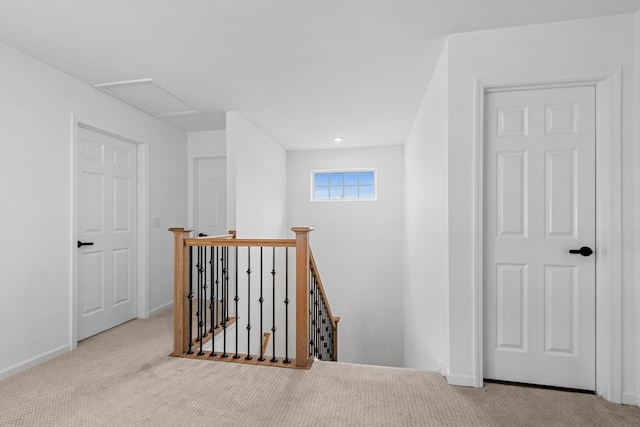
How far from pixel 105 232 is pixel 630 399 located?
4200 millimetres

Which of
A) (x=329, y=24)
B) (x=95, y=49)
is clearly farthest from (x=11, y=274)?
(x=329, y=24)

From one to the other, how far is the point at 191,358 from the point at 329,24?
253 cm

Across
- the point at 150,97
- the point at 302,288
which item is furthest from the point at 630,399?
the point at 150,97

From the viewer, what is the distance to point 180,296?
2.42 metres

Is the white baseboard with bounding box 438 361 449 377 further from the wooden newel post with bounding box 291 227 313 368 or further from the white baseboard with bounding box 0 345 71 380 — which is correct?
the white baseboard with bounding box 0 345 71 380

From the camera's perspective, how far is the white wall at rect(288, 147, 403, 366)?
4.94m

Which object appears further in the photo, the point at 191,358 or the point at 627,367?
the point at 191,358

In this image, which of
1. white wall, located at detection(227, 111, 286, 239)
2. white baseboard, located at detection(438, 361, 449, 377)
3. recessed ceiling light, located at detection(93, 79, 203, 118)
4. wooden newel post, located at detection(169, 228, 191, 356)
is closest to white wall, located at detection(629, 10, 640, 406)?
white baseboard, located at detection(438, 361, 449, 377)

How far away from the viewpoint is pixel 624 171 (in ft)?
5.80

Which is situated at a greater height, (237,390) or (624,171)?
(624,171)

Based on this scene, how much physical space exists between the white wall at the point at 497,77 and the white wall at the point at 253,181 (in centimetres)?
220

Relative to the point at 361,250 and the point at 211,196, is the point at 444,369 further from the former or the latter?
the point at 211,196

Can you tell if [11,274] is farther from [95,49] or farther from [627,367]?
[627,367]

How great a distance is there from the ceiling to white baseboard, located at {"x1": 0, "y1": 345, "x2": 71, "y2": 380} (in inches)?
86.3
